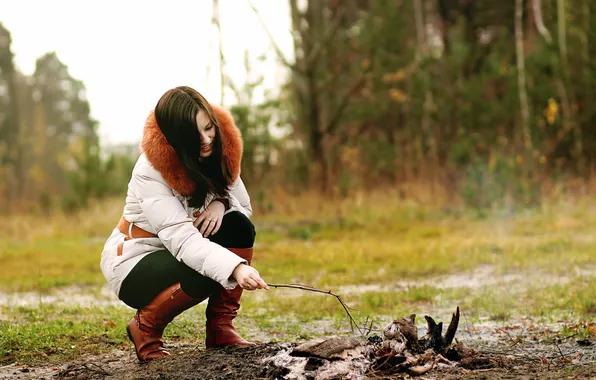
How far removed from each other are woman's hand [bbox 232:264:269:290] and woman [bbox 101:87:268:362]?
0.01m

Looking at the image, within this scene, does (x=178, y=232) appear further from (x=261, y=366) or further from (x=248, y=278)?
(x=261, y=366)

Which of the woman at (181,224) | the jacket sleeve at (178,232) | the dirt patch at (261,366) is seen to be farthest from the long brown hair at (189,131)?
the dirt patch at (261,366)

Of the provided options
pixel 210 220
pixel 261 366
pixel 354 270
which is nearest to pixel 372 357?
pixel 261 366

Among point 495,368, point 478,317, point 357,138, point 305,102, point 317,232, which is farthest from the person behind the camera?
point 357,138

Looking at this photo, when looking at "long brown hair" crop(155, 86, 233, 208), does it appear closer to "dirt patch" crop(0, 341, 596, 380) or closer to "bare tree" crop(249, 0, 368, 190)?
"dirt patch" crop(0, 341, 596, 380)

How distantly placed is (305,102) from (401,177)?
2.58 metres

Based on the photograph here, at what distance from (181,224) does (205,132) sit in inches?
18.9

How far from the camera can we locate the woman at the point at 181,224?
3.91 meters

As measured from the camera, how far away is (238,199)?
441 centimetres

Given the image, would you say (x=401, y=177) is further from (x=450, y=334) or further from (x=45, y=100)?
(x=45, y=100)

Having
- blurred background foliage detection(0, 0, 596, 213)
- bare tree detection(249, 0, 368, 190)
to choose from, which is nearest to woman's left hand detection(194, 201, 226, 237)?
blurred background foliage detection(0, 0, 596, 213)

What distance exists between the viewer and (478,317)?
5809 millimetres

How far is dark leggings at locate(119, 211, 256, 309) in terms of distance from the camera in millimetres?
4074

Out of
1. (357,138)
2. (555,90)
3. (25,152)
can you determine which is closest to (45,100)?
(25,152)
